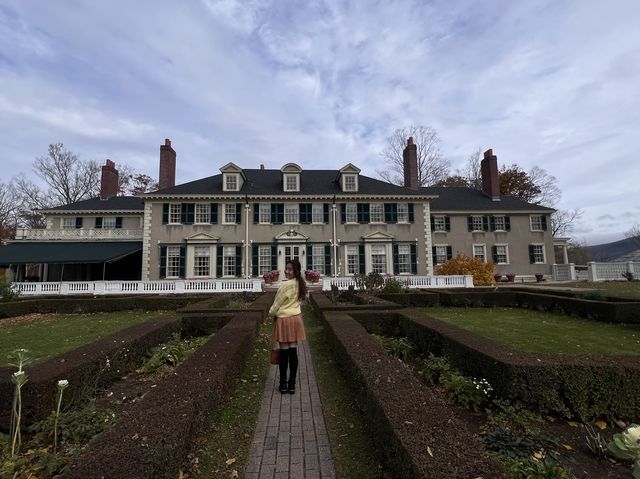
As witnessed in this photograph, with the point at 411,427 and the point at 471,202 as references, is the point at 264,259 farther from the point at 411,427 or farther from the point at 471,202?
the point at 411,427

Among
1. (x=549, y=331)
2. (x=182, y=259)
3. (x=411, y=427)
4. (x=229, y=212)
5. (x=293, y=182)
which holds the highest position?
(x=293, y=182)

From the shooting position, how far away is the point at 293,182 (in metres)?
26.0

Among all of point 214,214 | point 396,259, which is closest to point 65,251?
point 214,214

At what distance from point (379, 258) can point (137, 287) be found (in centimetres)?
1593

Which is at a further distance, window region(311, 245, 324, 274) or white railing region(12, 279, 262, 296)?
window region(311, 245, 324, 274)

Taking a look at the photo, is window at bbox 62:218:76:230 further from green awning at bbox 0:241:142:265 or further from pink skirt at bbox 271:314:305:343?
pink skirt at bbox 271:314:305:343

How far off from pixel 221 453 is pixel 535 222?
31665 millimetres

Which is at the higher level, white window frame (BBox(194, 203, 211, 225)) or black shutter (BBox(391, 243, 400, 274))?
white window frame (BBox(194, 203, 211, 225))

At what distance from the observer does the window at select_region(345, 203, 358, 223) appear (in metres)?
25.5

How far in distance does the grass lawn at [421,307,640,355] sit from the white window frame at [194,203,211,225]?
1774cm

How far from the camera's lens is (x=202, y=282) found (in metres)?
20.2

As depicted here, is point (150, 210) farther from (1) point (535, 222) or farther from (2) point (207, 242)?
(1) point (535, 222)

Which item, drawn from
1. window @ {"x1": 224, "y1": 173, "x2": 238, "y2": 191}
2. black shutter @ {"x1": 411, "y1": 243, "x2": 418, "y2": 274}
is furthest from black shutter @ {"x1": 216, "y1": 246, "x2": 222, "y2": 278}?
black shutter @ {"x1": 411, "y1": 243, "x2": 418, "y2": 274}

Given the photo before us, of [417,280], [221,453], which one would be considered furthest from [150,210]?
[221,453]
